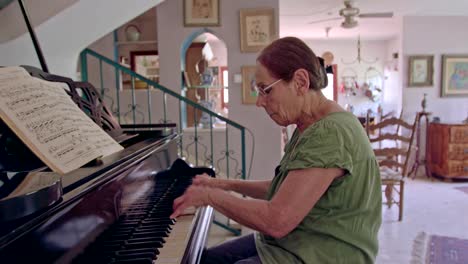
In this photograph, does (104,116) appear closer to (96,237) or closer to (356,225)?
(96,237)

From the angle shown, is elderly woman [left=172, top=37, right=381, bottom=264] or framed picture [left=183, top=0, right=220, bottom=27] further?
framed picture [left=183, top=0, right=220, bottom=27]

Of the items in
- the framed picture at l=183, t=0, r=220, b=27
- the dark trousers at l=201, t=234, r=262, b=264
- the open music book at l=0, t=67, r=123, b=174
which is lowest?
the dark trousers at l=201, t=234, r=262, b=264

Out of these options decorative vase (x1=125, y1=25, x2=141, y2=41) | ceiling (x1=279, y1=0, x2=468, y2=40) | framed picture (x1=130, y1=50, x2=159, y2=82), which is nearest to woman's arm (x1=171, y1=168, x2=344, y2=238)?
decorative vase (x1=125, y1=25, x2=141, y2=41)

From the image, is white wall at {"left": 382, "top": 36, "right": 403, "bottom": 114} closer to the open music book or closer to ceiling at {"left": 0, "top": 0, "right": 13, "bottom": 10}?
ceiling at {"left": 0, "top": 0, "right": 13, "bottom": 10}

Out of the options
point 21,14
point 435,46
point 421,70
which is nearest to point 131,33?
point 21,14

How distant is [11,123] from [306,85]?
810mm

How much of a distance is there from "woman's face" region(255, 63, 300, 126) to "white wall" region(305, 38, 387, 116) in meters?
7.69

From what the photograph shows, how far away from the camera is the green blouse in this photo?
3.40 ft

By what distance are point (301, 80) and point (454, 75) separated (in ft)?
18.2

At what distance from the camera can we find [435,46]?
5539mm

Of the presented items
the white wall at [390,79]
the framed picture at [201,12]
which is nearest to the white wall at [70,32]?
the framed picture at [201,12]

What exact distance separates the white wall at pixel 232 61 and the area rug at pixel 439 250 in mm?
1728

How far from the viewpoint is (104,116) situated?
5.11ft

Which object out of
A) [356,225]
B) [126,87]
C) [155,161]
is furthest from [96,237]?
[126,87]
